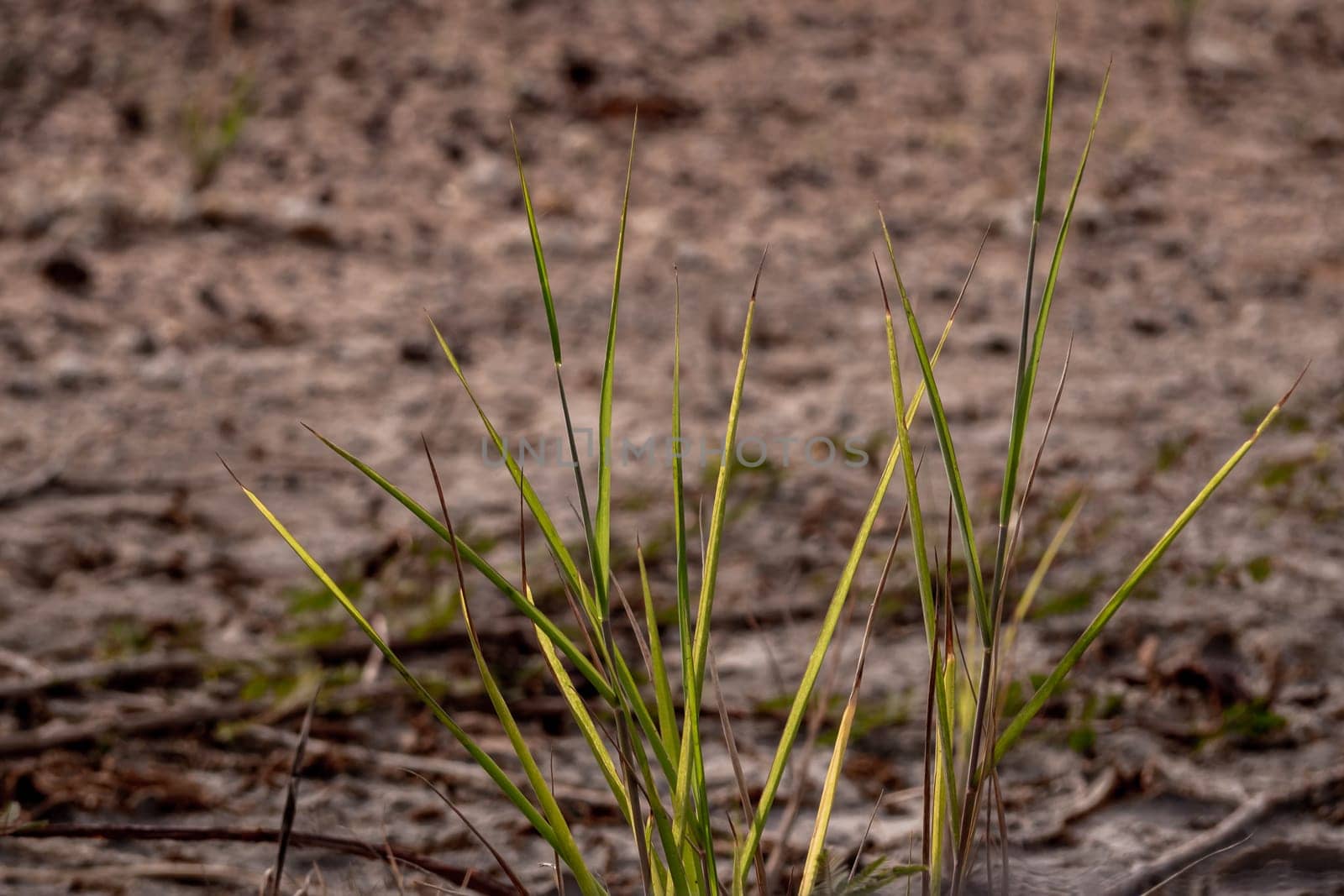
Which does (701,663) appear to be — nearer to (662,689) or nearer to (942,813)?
(662,689)

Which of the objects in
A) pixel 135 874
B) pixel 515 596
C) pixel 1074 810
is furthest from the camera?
pixel 1074 810

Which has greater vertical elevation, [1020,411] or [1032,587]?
[1020,411]

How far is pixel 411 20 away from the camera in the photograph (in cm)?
366

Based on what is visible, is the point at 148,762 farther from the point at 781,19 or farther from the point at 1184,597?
the point at 781,19

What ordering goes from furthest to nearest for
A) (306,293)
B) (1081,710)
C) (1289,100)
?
(1289,100), (306,293), (1081,710)

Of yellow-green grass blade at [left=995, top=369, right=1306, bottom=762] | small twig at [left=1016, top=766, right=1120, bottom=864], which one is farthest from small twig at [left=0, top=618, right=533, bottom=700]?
yellow-green grass blade at [left=995, top=369, right=1306, bottom=762]

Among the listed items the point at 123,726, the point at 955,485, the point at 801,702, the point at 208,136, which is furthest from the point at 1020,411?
the point at 208,136

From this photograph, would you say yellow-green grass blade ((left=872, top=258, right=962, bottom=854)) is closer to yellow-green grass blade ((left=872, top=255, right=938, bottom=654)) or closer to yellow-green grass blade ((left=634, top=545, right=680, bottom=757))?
yellow-green grass blade ((left=872, top=255, right=938, bottom=654))

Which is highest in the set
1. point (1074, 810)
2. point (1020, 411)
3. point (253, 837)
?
point (1020, 411)

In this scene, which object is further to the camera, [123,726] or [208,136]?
[208,136]

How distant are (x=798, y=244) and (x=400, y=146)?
1.13 meters

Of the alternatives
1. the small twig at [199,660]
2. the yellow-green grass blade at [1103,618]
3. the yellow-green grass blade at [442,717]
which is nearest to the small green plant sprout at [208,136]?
the small twig at [199,660]

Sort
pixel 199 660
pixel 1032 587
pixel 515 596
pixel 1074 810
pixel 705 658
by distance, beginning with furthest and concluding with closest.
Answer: pixel 199 660
pixel 1074 810
pixel 1032 587
pixel 705 658
pixel 515 596

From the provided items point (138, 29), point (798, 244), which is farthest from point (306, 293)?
point (138, 29)
